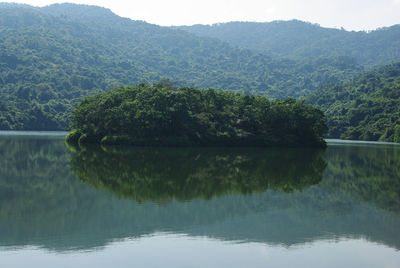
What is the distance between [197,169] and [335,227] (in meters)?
17.4

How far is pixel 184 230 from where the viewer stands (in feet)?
50.3

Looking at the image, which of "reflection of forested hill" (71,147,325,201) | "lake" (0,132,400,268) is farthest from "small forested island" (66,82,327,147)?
"lake" (0,132,400,268)

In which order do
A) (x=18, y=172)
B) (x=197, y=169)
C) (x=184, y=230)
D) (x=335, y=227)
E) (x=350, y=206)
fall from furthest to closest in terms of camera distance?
(x=197, y=169), (x=18, y=172), (x=350, y=206), (x=335, y=227), (x=184, y=230)

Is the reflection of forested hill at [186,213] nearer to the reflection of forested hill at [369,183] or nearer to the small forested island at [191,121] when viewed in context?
the reflection of forested hill at [369,183]

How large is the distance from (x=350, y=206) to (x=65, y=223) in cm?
1327

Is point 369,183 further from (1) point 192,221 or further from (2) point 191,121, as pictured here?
(2) point 191,121

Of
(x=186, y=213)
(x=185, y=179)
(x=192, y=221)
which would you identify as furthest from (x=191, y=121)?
(x=192, y=221)

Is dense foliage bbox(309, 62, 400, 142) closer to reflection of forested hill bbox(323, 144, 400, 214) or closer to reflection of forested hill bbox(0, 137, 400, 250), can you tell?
reflection of forested hill bbox(323, 144, 400, 214)

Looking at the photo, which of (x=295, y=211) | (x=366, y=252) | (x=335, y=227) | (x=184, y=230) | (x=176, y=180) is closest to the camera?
(x=366, y=252)

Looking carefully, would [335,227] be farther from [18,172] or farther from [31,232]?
[18,172]

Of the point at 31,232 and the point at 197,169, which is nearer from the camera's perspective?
the point at 31,232

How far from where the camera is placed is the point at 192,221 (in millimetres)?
16500

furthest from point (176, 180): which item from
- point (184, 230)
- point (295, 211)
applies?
point (184, 230)

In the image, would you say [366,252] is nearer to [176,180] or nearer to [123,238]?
[123,238]
